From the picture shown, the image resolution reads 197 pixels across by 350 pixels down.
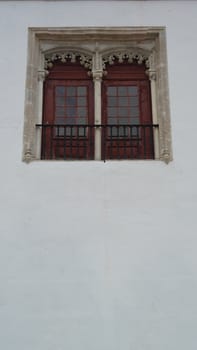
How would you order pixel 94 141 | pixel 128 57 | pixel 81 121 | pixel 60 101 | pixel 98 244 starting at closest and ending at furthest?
pixel 98 244 → pixel 94 141 → pixel 81 121 → pixel 60 101 → pixel 128 57

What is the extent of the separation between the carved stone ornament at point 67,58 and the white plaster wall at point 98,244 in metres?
0.43

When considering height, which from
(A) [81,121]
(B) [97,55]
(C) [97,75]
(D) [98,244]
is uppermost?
(B) [97,55]

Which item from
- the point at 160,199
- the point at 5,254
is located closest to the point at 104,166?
the point at 160,199

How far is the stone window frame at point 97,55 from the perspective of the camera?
5.77 meters

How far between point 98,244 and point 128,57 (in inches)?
93.5

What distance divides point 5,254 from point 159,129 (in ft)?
6.91

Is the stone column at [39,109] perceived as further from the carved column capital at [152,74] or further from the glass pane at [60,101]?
the carved column capital at [152,74]

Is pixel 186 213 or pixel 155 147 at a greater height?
pixel 155 147

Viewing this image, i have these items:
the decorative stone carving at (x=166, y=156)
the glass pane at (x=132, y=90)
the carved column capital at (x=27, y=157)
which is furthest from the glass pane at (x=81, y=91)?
the decorative stone carving at (x=166, y=156)

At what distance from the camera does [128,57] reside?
20.5ft

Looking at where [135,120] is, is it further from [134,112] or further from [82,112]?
[82,112]

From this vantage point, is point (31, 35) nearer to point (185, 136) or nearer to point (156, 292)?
point (185, 136)

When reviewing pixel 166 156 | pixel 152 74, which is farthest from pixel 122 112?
pixel 166 156

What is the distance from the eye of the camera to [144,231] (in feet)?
→ 17.0
